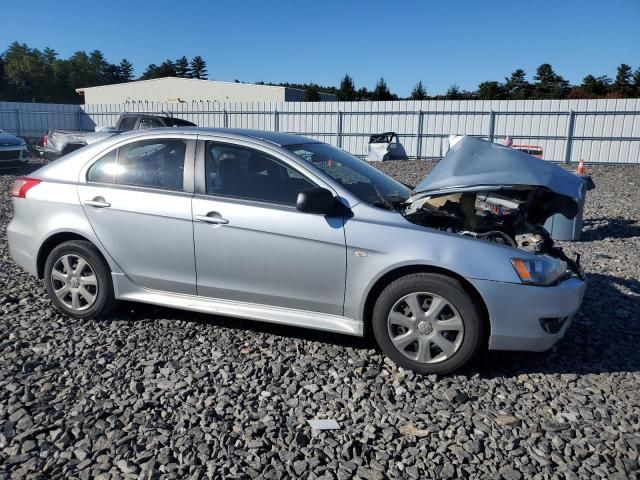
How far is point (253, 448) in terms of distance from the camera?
9.86 ft

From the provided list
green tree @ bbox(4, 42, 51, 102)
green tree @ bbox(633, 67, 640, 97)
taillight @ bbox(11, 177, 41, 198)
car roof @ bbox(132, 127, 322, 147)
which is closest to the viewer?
car roof @ bbox(132, 127, 322, 147)

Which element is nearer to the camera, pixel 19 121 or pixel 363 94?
pixel 19 121

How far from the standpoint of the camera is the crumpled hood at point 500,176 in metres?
3.90

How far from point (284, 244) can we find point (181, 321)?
56.2 inches

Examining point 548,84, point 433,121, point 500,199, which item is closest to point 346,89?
point 548,84

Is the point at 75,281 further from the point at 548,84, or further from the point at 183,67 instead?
the point at 183,67

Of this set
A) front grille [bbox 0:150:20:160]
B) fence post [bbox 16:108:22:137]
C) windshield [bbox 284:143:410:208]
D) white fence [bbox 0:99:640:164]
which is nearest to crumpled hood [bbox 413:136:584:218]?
windshield [bbox 284:143:410:208]

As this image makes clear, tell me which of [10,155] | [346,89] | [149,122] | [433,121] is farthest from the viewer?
[346,89]

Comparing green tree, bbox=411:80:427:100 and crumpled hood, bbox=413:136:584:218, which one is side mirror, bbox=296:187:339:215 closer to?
crumpled hood, bbox=413:136:584:218

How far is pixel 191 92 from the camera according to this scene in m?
47.2

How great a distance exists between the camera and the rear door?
427 centimetres

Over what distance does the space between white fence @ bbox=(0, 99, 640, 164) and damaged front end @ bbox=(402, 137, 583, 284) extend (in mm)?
19052

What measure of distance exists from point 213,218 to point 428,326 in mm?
1756

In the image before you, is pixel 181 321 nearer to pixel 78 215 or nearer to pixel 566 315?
pixel 78 215
